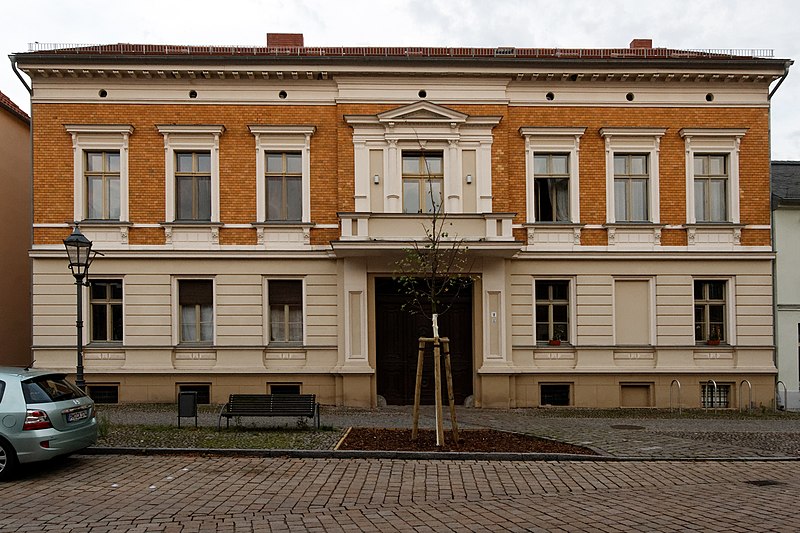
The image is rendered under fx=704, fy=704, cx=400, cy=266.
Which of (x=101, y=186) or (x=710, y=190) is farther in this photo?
(x=710, y=190)

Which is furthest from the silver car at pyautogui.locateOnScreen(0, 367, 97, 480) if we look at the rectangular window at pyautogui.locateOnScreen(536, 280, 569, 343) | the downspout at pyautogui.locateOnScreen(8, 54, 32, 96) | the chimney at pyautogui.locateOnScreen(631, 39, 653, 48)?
the chimney at pyautogui.locateOnScreen(631, 39, 653, 48)

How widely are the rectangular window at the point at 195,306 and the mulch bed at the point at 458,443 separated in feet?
22.8

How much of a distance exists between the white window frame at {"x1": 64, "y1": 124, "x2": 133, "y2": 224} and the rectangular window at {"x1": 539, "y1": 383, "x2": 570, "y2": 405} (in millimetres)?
12047

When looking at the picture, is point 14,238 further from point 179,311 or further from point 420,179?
point 420,179

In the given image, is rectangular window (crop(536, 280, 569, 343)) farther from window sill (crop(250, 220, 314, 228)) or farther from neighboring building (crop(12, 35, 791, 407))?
window sill (crop(250, 220, 314, 228))

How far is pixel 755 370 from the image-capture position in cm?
1892

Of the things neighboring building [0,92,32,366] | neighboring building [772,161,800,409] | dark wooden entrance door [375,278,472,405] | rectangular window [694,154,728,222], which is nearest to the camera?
dark wooden entrance door [375,278,472,405]

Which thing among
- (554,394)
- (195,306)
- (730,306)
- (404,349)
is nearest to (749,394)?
(730,306)

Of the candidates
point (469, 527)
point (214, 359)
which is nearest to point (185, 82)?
point (214, 359)

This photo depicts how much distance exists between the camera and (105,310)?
61.9 feet

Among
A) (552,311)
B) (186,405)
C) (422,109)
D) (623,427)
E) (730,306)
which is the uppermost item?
(422,109)

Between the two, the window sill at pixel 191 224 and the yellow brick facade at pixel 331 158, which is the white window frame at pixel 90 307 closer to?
the yellow brick facade at pixel 331 158

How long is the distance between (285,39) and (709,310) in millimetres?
14280

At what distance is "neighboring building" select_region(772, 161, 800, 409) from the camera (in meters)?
19.1
